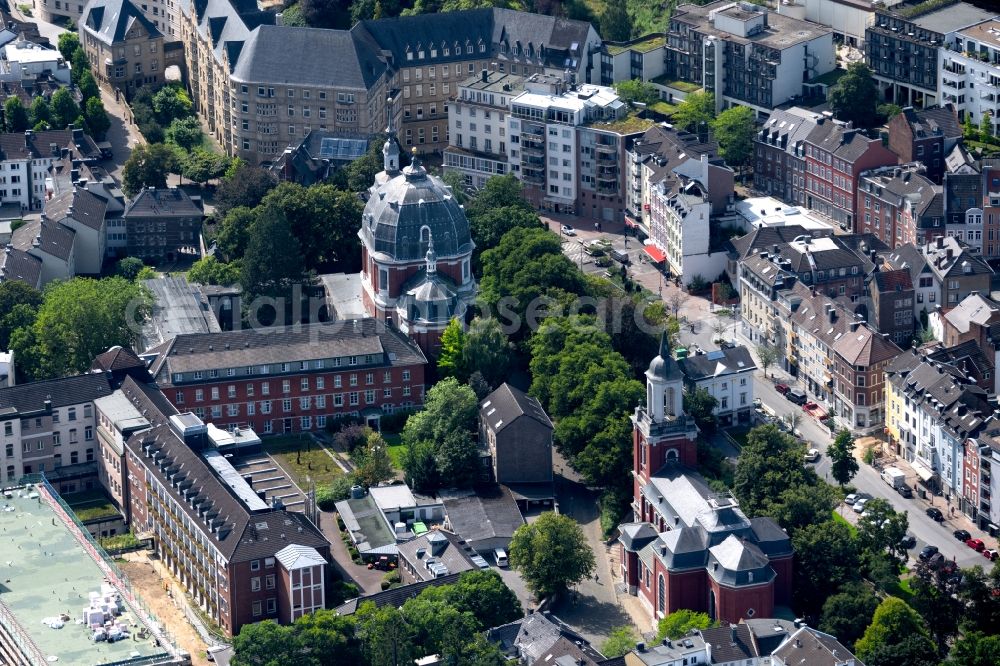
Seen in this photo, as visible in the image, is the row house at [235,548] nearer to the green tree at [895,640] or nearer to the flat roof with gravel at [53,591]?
the flat roof with gravel at [53,591]

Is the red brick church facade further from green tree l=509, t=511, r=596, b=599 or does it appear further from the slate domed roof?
green tree l=509, t=511, r=596, b=599

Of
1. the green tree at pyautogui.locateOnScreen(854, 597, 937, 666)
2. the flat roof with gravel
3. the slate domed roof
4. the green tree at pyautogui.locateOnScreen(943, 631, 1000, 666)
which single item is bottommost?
the green tree at pyautogui.locateOnScreen(943, 631, 1000, 666)

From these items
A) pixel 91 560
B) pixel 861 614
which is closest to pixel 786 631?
pixel 861 614

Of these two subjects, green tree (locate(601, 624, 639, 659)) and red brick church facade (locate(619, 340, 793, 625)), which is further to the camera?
red brick church facade (locate(619, 340, 793, 625))

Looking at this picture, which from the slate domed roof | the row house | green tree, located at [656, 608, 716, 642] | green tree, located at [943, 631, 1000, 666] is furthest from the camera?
the slate domed roof

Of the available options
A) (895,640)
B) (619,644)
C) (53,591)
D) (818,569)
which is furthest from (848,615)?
(53,591)

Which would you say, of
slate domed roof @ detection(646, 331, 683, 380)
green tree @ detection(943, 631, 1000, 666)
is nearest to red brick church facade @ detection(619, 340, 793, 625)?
slate domed roof @ detection(646, 331, 683, 380)
